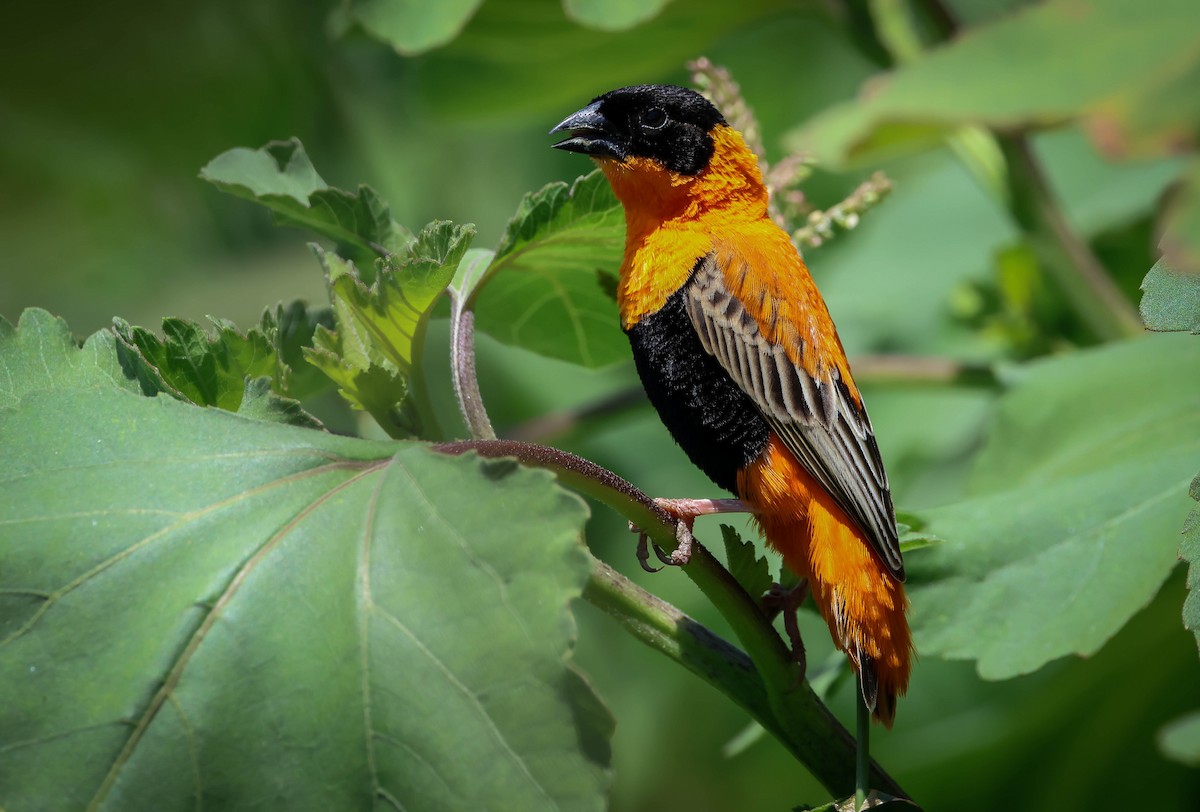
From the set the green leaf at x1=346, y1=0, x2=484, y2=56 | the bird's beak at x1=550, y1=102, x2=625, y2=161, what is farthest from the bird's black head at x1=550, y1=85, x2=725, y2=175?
the green leaf at x1=346, y1=0, x2=484, y2=56

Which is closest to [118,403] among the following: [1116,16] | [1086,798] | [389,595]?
[389,595]

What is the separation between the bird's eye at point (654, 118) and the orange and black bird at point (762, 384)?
83 millimetres

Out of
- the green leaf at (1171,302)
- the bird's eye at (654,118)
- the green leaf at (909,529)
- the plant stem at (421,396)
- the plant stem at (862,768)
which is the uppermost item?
the bird's eye at (654,118)

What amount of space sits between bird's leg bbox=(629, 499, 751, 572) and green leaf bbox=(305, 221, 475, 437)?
1.33ft

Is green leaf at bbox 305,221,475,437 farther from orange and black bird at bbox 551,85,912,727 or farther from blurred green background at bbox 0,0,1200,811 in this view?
blurred green background at bbox 0,0,1200,811

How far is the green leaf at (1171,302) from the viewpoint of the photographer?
4.99 ft

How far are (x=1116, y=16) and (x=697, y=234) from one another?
5.08 ft

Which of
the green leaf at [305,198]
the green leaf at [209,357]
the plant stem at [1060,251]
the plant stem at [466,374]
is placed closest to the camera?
the green leaf at [209,357]

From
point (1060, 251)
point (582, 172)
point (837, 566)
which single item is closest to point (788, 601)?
point (837, 566)

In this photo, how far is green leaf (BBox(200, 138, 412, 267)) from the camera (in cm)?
198

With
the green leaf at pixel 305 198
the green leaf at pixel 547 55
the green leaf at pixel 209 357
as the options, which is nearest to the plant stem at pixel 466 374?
the green leaf at pixel 305 198

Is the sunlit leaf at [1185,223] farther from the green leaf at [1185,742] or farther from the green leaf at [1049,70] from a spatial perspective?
the green leaf at [1185,742]

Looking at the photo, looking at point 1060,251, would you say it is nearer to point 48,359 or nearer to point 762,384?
point 762,384

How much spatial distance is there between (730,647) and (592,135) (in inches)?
59.6
